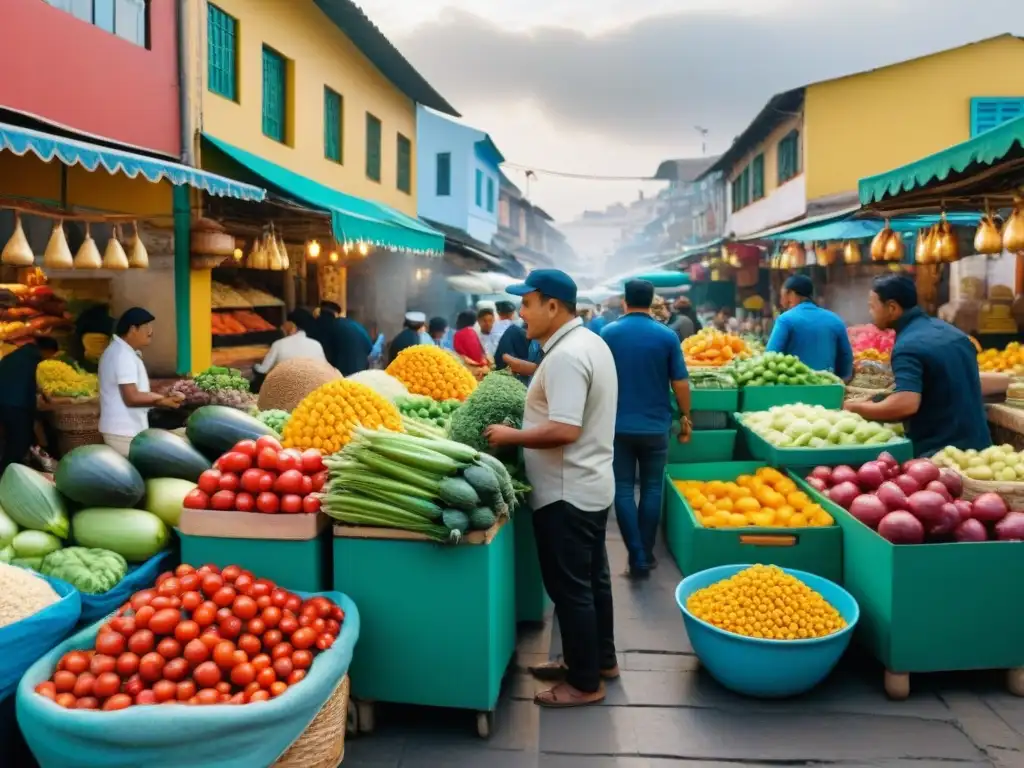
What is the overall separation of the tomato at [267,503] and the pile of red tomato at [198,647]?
344mm

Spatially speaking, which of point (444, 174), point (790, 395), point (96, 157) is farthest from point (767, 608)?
point (444, 174)

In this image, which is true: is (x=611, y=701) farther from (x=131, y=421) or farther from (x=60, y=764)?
(x=131, y=421)

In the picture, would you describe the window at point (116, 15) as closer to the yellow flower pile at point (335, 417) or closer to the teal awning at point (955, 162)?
the yellow flower pile at point (335, 417)

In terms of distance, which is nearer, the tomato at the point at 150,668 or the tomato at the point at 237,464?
the tomato at the point at 150,668

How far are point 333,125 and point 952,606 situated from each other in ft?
42.9

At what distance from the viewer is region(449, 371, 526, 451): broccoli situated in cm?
437

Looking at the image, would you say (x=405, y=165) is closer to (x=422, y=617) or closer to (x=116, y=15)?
(x=116, y=15)

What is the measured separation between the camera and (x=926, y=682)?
14.4 feet

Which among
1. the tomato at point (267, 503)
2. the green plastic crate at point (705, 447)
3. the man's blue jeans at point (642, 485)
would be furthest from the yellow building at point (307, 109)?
the tomato at point (267, 503)

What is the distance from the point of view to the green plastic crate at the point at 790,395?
24.7ft

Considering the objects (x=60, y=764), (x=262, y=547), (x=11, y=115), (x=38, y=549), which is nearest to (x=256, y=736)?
(x=60, y=764)

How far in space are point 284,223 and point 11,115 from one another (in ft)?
16.9

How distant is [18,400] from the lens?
7195 mm

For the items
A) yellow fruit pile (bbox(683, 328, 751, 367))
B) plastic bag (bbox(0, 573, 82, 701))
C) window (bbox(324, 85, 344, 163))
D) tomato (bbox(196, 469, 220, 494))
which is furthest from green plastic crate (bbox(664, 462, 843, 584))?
window (bbox(324, 85, 344, 163))
